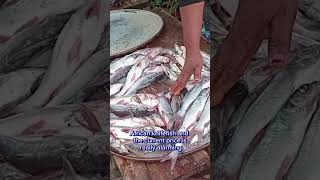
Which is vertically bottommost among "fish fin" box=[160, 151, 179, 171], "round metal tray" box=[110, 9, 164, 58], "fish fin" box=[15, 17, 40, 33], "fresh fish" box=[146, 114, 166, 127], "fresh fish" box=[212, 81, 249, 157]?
"fish fin" box=[160, 151, 179, 171]

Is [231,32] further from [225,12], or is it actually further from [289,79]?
[289,79]

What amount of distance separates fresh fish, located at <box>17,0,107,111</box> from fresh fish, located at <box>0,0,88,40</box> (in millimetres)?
63

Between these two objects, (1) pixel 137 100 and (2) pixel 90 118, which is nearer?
(2) pixel 90 118

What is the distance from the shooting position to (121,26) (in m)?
2.14

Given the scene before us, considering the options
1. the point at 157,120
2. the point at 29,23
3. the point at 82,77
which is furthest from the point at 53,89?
the point at 157,120

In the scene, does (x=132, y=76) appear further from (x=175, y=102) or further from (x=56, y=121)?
(x=56, y=121)

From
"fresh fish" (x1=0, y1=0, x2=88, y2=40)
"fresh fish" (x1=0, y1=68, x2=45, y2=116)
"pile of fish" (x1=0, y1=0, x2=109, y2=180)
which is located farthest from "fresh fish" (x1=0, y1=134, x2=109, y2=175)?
"fresh fish" (x1=0, y1=0, x2=88, y2=40)

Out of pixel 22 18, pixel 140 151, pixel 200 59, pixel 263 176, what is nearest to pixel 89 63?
pixel 22 18

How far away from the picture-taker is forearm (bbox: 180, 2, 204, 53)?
1.33 m

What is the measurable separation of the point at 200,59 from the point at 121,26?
76cm

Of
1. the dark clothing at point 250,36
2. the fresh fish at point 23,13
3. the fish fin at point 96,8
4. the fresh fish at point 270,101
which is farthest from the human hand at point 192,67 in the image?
the fresh fish at point 23,13

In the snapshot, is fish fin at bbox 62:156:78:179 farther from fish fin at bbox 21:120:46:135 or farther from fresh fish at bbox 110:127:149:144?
fresh fish at bbox 110:127:149:144

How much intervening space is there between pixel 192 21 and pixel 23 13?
49 centimetres

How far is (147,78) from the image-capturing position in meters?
2.09
